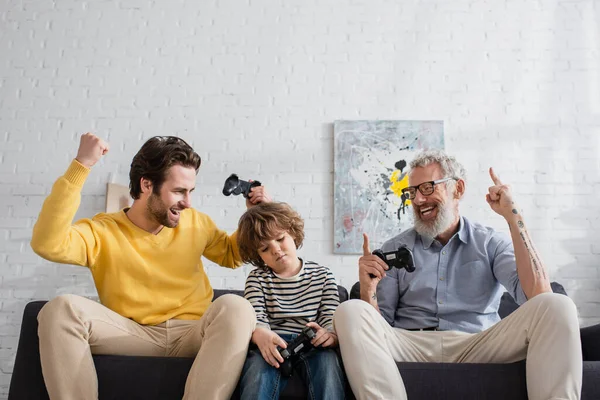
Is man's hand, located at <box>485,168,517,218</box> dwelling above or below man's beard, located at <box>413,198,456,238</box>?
above

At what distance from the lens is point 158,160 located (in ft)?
7.25

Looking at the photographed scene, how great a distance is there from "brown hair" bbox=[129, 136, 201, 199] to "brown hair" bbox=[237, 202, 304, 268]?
35cm

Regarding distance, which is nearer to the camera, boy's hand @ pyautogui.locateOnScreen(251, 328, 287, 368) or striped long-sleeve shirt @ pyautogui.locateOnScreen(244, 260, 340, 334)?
boy's hand @ pyautogui.locateOnScreen(251, 328, 287, 368)

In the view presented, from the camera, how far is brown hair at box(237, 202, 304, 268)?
2092mm

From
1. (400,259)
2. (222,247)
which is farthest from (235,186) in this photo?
(400,259)

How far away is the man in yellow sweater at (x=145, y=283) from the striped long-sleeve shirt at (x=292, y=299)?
0.22 meters

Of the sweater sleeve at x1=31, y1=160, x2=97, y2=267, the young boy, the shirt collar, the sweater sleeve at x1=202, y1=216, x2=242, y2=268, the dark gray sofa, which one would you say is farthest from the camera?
the sweater sleeve at x1=202, y1=216, x2=242, y2=268

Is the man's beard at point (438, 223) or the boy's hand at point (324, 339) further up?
the man's beard at point (438, 223)

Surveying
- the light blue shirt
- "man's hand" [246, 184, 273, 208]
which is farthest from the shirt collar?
"man's hand" [246, 184, 273, 208]

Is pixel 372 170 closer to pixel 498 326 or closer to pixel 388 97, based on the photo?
pixel 388 97

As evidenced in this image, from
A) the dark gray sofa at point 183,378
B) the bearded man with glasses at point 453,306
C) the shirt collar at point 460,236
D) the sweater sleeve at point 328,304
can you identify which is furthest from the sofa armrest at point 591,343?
the sweater sleeve at point 328,304

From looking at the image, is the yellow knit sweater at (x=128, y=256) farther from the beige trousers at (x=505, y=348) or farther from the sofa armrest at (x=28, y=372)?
the beige trousers at (x=505, y=348)

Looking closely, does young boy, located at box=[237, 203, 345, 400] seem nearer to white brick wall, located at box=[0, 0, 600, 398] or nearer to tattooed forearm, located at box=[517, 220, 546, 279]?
tattooed forearm, located at box=[517, 220, 546, 279]

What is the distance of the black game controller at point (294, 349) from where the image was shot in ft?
5.74
